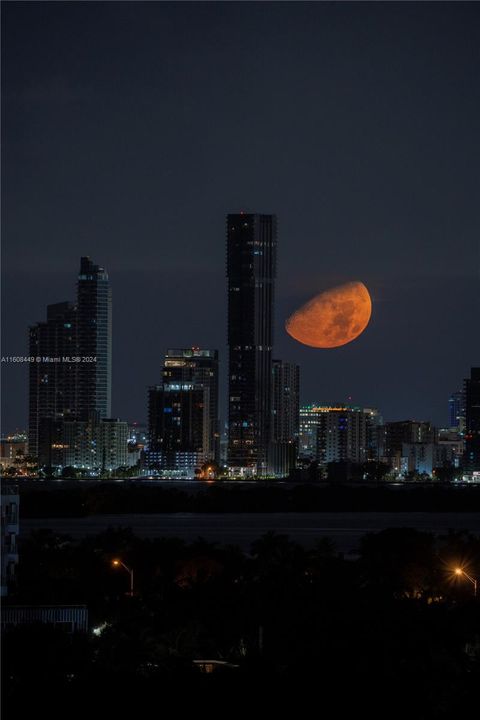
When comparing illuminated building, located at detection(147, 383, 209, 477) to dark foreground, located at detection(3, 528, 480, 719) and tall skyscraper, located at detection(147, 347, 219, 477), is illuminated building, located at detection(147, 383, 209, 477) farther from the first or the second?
dark foreground, located at detection(3, 528, 480, 719)

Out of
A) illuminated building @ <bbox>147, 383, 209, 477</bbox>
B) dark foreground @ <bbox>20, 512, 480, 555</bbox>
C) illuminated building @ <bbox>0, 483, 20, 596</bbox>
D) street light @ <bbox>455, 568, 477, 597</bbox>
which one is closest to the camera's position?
illuminated building @ <bbox>0, 483, 20, 596</bbox>

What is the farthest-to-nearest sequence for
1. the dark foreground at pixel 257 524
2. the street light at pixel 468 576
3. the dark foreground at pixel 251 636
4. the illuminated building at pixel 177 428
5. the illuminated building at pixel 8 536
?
the illuminated building at pixel 177 428
the dark foreground at pixel 257 524
the street light at pixel 468 576
the illuminated building at pixel 8 536
the dark foreground at pixel 251 636

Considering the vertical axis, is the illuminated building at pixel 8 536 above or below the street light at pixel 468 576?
above

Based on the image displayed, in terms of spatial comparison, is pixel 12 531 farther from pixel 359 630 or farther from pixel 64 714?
pixel 64 714

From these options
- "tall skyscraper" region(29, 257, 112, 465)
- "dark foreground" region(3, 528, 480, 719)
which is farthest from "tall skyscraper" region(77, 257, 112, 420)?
"dark foreground" region(3, 528, 480, 719)

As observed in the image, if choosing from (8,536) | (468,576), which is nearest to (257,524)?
(468,576)

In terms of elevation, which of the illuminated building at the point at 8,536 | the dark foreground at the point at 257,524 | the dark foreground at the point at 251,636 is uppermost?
the illuminated building at the point at 8,536

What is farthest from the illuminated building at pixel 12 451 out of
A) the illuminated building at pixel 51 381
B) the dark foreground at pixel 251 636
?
the dark foreground at pixel 251 636

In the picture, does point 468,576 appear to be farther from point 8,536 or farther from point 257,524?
point 257,524

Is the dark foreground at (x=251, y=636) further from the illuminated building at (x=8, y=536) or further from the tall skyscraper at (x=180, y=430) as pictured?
the tall skyscraper at (x=180, y=430)

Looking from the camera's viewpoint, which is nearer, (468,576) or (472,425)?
(468,576)
